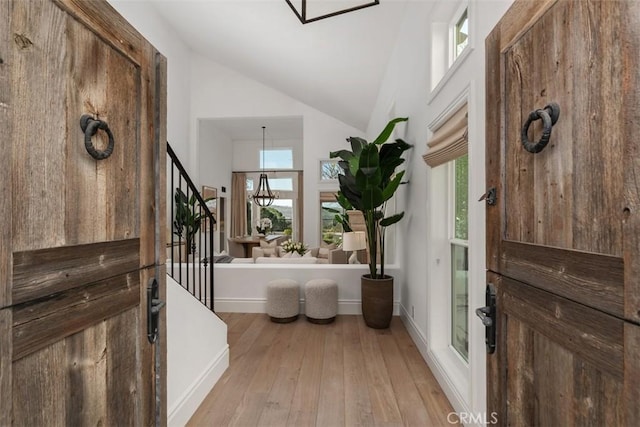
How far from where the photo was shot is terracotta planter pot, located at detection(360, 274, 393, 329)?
10.8 ft

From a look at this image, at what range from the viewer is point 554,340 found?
788 millimetres

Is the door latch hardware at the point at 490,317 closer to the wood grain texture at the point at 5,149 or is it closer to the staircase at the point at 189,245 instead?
the wood grain texture at the point at 5,149

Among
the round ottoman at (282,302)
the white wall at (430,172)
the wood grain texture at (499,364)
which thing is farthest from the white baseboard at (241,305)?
the wood grain texture at (499,364)

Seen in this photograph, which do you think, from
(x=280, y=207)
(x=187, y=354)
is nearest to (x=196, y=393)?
(x=187, y=354)

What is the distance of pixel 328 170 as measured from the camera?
25.3 ft

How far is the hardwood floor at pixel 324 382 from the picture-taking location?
1933 mm

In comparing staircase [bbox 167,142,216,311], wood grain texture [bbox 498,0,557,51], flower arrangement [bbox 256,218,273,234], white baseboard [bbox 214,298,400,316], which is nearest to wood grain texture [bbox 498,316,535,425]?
wood grain texture [bbox 498,0,557,51]

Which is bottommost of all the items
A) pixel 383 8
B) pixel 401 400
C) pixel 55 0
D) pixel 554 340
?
pixel 401 400

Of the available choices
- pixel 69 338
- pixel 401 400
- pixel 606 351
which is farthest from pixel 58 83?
pixel 401 400

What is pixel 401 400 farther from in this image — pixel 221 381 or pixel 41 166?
pixel 41 166

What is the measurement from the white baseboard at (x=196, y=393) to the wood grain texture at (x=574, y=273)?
192 centimetres

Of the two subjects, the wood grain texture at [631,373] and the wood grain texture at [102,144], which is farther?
the wood grain texture at [102,144]

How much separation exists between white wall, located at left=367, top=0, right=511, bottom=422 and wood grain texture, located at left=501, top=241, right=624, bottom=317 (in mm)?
784

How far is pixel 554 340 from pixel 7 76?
138 cm
